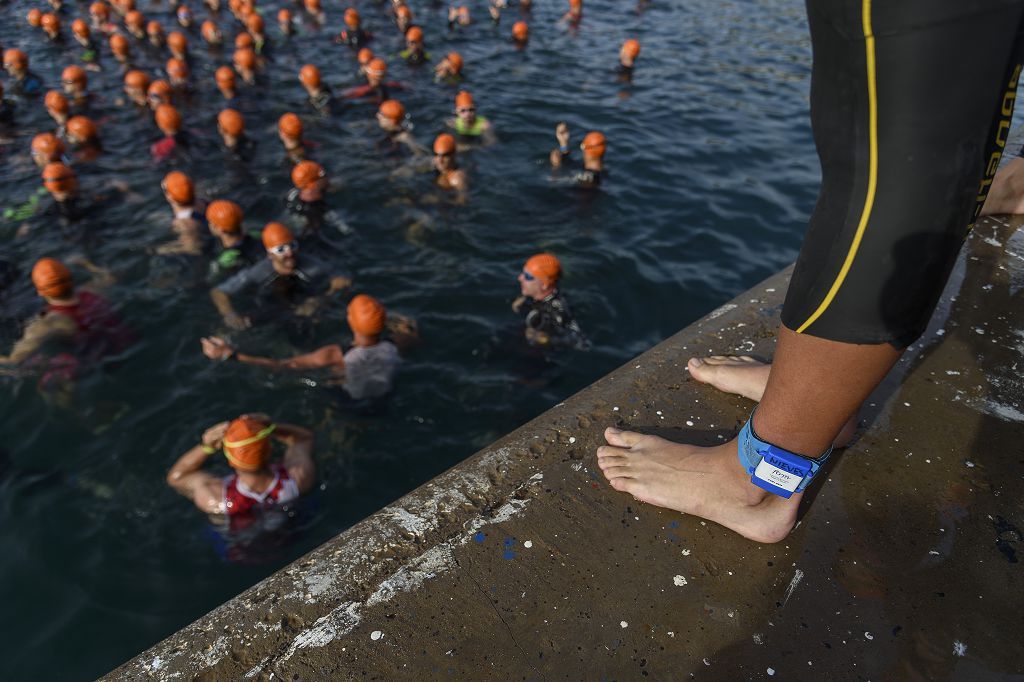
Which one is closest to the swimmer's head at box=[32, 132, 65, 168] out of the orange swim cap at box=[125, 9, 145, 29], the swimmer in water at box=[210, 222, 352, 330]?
the swimmer in water at box=[210, 222, 352, 330]

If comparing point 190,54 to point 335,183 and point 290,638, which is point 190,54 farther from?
point 290,638

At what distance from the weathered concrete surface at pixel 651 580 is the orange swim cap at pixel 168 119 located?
31.9 feet

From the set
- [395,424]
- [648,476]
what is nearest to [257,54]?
[395,424]

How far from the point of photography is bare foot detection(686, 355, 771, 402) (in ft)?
8.64

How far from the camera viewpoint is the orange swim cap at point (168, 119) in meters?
9.58

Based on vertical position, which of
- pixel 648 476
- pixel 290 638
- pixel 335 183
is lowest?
pixel 335 183

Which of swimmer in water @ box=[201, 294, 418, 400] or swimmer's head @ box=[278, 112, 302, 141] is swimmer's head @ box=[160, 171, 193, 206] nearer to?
swimmer's head @ box=[278, 112, 302, 141]

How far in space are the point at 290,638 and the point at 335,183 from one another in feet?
27.1

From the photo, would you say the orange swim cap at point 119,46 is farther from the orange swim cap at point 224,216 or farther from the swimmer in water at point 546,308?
the swimmer in water at point 546,308

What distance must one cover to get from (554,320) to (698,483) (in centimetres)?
382

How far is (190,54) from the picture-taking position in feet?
47.3

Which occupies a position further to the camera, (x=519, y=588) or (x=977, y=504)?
(x=977, y=504)

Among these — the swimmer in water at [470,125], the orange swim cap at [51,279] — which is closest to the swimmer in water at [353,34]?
the swimmer in water at [470,125]

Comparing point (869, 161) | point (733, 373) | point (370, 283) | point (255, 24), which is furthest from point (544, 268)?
point (255, 24)
